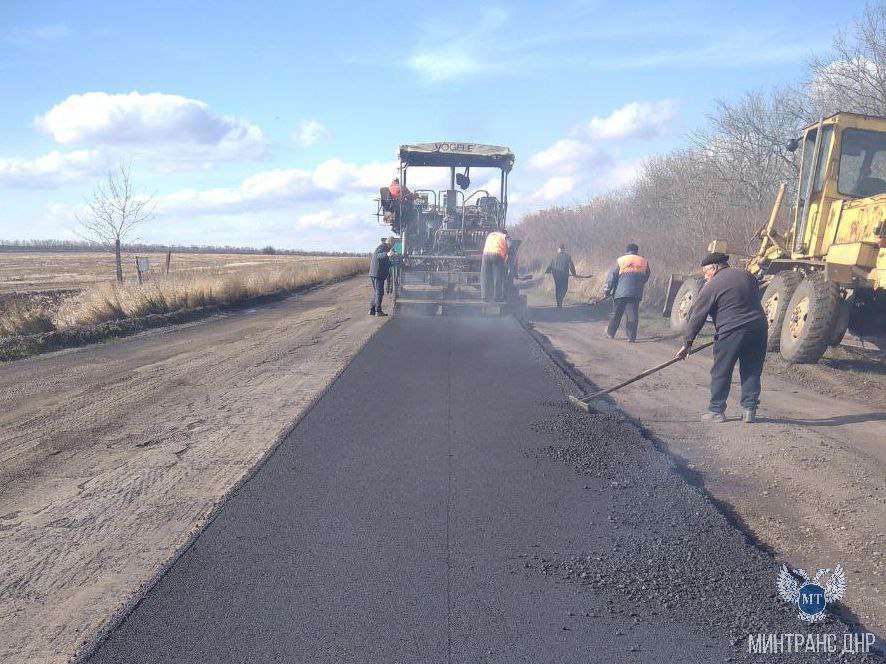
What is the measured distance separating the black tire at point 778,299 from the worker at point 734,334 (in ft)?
12.2

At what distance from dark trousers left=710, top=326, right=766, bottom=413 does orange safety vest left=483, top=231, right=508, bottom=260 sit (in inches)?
336

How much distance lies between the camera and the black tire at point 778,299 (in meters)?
10.2

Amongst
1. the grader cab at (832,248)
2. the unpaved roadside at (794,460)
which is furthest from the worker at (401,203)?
the grader cab at (832,248)

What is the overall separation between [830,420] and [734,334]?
1351mm

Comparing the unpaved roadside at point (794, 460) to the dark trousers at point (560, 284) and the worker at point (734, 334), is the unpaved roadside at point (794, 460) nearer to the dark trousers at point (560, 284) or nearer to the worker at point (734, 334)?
the worker at point (734, 334)

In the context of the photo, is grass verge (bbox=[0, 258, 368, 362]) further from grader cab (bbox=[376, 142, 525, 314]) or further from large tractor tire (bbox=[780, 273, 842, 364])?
large tractor tire (bbox=[780, 273, 842, 364])

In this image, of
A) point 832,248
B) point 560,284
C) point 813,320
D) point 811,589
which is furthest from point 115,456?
point 560,284

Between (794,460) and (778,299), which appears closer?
(794,460)

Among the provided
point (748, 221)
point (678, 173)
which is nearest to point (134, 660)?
point (748, 221)

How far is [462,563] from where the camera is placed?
147 inches

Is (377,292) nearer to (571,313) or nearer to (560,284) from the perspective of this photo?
(571,313)

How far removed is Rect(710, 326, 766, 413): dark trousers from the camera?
668 cm

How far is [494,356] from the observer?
9.84 meters

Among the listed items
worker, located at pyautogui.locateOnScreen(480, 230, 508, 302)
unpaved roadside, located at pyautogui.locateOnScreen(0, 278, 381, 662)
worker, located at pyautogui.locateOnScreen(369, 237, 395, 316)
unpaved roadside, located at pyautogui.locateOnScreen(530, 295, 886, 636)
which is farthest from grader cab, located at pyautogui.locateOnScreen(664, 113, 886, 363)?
worker, located at pyautogui.locateOnScreen(369, 237, 395, 316)
